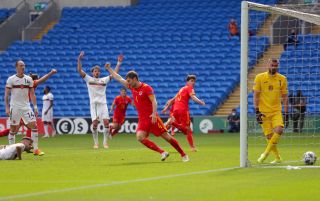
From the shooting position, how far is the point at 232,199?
36.6 ft

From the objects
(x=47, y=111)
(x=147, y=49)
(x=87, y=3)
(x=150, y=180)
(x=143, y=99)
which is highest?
(x=87, y=3)

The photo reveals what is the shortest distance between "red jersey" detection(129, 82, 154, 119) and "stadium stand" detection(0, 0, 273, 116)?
2187 cm

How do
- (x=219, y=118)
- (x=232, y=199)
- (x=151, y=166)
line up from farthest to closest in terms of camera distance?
1. (x=219, y=118)
2. (x=151, y=166)
3. (x=232, y=199)

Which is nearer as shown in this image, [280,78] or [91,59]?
[280,78]

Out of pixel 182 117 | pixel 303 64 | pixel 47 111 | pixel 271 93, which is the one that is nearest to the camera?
pixel 271 93

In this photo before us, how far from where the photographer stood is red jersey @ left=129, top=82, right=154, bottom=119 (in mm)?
18422

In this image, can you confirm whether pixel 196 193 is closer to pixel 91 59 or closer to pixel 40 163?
pixel 40 163

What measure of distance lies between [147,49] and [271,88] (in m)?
27.9

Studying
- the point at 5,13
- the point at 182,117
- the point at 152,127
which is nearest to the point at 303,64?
the point at 182,117

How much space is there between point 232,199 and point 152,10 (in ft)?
123

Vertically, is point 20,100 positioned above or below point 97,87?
below

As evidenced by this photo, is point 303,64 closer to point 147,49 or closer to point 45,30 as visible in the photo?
point 147,49

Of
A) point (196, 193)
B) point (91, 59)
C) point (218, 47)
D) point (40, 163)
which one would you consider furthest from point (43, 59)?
point (196, 193)

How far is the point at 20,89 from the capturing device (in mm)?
21172
